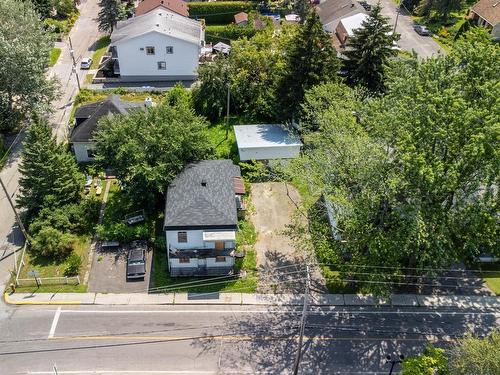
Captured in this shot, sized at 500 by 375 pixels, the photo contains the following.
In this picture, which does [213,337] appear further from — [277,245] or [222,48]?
[222,48]

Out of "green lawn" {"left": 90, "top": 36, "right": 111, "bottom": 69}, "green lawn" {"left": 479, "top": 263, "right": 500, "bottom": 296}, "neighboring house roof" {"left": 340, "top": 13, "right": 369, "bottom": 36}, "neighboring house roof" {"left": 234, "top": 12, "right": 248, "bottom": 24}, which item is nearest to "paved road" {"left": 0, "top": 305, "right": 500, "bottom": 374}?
"green lawn" {"left": 479, "top": 263, "right": 500, "bottom": 296}

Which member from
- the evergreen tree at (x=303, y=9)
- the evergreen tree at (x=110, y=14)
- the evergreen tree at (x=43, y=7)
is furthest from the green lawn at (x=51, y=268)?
the evergreen tree at (x=43, y=7)

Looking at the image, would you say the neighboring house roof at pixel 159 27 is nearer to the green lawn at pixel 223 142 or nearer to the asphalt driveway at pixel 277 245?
the green lawn at pixel 223 142

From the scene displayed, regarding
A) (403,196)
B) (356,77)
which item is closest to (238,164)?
(356,77)

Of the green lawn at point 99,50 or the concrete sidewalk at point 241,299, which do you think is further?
the green lawn at point 99,50

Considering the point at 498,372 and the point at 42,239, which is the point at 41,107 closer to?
the point at 42,239

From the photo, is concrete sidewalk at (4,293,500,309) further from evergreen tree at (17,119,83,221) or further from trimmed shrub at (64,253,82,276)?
A: evergreen tree at (17,119,83,221)

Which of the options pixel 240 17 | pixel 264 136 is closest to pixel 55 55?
pixel 240 17
